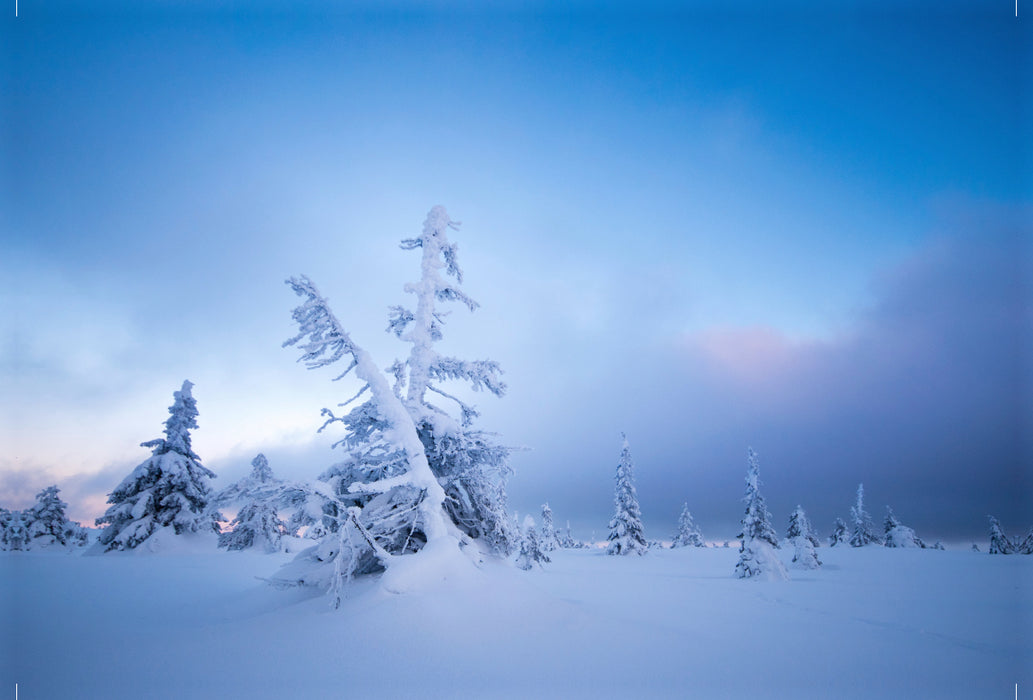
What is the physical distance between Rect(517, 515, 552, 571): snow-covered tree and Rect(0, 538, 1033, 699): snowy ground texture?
7.52 ft

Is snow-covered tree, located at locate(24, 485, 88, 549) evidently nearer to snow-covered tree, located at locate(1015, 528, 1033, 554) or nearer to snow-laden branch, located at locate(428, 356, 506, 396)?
snow-laden branch, located at locate(428, 356, 506, 396)

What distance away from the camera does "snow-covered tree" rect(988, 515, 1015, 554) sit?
141 feet

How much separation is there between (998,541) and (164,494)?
74.8 m

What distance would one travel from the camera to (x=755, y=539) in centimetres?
2388

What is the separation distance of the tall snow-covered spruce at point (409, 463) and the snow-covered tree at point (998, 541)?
62.4 m

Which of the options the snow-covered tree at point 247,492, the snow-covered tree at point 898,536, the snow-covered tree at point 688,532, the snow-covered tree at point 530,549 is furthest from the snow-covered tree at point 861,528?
the snow-covered tree at point 247,492

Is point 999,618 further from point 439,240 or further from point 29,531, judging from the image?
point 29,531

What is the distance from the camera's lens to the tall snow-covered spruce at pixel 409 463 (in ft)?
27.9

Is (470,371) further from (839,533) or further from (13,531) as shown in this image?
(839,533)

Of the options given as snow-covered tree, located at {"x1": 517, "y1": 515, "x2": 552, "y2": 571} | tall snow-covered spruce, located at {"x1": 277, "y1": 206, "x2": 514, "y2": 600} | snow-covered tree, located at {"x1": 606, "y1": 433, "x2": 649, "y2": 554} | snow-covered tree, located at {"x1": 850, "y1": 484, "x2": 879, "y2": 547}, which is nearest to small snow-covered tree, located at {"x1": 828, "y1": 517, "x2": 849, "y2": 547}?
snow-covered tree, located at {"x1": 850, "y1": 484, "x2": 879, "y2": 547}

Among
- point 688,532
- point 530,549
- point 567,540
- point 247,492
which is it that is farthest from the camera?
point 567,540

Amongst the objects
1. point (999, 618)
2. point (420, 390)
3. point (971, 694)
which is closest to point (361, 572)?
point (420, 390)

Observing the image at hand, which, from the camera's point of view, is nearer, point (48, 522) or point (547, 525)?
point (48, 522)

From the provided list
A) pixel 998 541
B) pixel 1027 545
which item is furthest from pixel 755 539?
pixel 998 541
